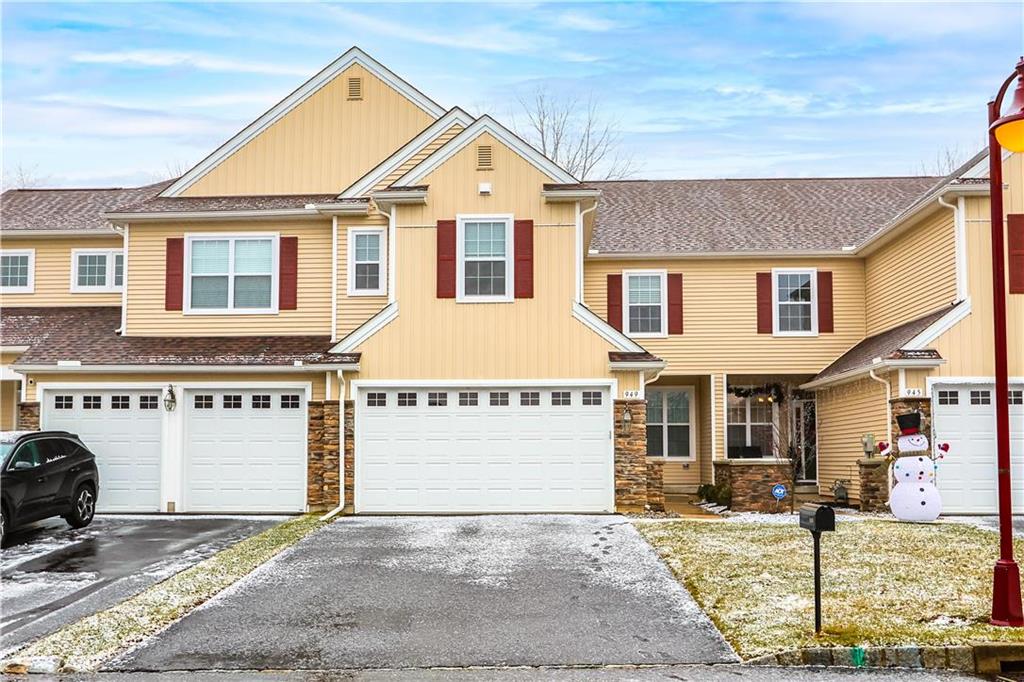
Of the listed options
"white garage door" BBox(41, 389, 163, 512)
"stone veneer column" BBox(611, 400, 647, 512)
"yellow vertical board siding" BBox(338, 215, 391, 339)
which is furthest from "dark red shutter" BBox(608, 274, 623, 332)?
"white garage door" BBox(41, 389, 163, 512)

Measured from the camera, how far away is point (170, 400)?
17.7 m

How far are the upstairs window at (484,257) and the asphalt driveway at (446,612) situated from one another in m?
5.28

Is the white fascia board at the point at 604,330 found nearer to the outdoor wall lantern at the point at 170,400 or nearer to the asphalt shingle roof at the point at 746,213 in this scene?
the asphalt shingle roof at the point at 746,213

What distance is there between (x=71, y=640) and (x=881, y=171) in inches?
1834

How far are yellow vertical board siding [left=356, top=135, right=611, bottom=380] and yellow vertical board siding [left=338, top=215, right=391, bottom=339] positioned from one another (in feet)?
4.98

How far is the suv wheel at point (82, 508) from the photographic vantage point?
14.8m

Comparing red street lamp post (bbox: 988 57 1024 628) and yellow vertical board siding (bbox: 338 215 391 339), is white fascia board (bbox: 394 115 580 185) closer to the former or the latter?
yellow vertical board siding (bbox: 338 215 391 339)

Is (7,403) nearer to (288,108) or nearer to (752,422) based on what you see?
(288,108)

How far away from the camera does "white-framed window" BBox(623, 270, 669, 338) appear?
71.8 ft

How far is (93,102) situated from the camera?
73.0 ft

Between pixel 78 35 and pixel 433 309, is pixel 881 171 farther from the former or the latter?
pixel 78 35

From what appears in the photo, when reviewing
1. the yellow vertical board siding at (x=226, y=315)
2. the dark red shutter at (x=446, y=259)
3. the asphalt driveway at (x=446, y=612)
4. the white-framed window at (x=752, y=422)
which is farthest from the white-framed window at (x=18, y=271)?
the white-framed window at (x=752, y=422)

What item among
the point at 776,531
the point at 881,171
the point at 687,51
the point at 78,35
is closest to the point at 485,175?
the point at 687,51

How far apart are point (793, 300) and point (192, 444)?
43.7 ft
